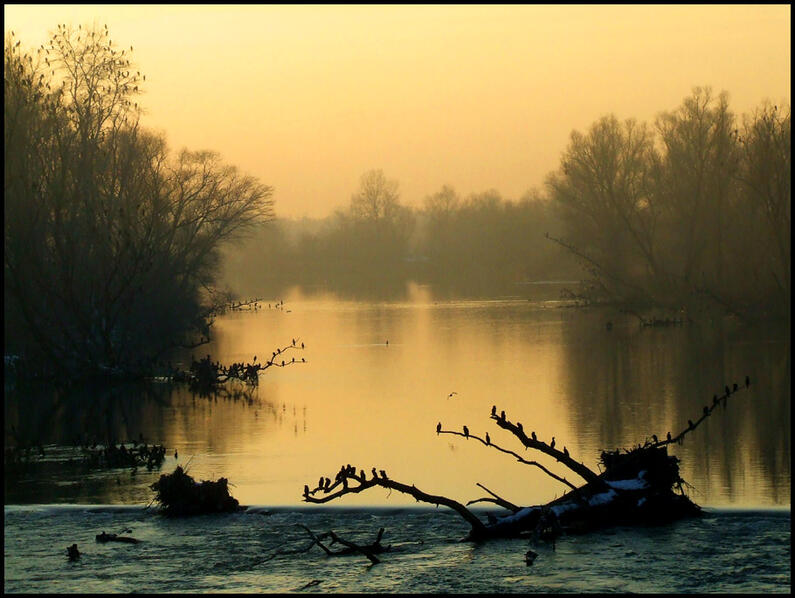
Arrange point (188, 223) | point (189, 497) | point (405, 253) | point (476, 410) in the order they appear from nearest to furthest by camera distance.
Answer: point (189, 497) → point (476, 410) → point (188, 223) → point (405, 253)

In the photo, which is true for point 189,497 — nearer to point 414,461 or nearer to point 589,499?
point 589,499

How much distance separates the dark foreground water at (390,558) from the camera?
9188 mm

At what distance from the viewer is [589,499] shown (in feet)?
35.4

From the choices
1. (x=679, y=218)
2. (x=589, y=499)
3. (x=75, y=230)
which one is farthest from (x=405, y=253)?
(x=589, y=499)

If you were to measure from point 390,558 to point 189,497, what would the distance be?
263cm

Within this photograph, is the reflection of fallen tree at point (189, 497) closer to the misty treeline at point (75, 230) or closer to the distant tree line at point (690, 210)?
the misty treeline at point (75, 230)

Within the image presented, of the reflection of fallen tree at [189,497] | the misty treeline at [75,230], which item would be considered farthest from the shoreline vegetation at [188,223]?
the reflection of fallen tree at [189,497]

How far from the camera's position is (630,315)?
46.2 meters

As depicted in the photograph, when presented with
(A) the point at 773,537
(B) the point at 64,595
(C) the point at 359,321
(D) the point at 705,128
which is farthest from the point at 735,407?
(D) the point at 705,128

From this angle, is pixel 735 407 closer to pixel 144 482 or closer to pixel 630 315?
pixel 144 482

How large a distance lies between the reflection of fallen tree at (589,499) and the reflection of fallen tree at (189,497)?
1434 mm

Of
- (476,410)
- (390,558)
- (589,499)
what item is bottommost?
(390,558)

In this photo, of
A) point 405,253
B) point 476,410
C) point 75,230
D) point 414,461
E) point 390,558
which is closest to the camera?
point 390,558

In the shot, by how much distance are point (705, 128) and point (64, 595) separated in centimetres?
4329
